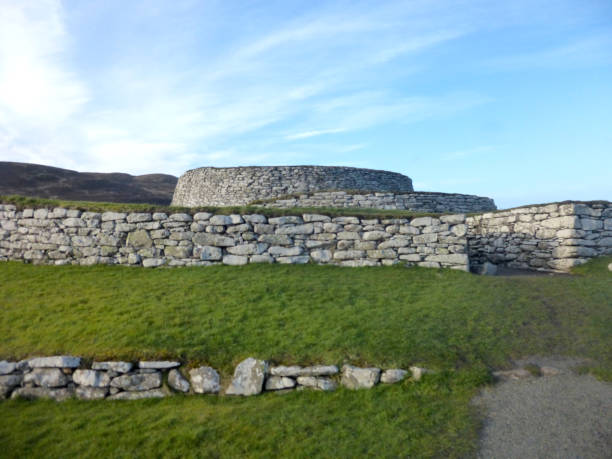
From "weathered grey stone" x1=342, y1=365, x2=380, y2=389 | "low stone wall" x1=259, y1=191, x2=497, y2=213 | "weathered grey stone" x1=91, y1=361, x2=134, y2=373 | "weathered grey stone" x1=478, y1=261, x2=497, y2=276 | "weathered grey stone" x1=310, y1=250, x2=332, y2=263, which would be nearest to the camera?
"weathered grey stone" x1=342, y1=365, x2=380, y2=389

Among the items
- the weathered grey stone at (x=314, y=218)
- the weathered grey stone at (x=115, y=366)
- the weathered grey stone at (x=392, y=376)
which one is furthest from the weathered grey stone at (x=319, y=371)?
the weathered grey stone at (x=314, y=218)

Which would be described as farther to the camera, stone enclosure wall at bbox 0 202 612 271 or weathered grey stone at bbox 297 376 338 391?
stone enclosure wall at bbox 0 202 612 271

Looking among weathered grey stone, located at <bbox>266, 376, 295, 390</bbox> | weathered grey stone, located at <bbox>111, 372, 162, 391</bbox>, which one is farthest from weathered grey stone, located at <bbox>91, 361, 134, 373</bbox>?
weathered grey stone, located at <bbox>266, 376, 295, 390</bbox>

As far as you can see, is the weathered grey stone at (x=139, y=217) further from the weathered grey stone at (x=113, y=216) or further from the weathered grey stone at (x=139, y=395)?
the weathered grey stone at (x=139, y=395)

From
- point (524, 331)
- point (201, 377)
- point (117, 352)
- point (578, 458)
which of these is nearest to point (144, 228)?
point (117, 352)

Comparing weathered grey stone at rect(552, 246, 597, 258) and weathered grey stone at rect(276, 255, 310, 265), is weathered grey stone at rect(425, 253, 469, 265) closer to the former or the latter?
weathered grey stone at rect(276, 255, 310, 265)

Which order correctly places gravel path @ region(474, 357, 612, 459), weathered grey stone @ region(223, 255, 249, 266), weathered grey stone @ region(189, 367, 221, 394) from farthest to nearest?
weathered grey stone @ region(223, 255, 249, 266)
weathered grey stone @ region(189, 367, 221, 394)
gravel path @ region(474, 357, 612, 459)

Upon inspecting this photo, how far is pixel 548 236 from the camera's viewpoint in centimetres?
1469

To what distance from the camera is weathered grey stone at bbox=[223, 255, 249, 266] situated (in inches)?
477

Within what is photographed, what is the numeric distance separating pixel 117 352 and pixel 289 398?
11.3 ft

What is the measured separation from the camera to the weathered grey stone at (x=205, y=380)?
7.01 meters

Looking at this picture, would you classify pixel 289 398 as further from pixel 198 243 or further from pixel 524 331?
pixel 198 243

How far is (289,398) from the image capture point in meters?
6.68

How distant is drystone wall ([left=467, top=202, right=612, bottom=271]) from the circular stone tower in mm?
11226
